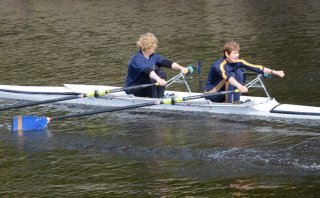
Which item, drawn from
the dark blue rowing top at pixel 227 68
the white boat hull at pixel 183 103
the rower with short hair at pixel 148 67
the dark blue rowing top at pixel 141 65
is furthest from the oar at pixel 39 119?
the dark blue rowing top at pixel 141 65

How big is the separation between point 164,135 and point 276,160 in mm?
2924

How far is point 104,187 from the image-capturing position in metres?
12.7

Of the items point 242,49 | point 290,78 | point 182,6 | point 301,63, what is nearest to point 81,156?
point 290,78

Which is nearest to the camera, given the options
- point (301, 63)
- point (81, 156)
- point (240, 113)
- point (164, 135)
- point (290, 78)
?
point (81, 156)

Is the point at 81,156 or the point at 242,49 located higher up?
the point at 242,49

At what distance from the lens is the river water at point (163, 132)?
12.7 meters

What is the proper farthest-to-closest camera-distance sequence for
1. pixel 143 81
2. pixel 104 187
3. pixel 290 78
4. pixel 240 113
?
pixel 290 78 < pixel 143 81 < pixel 240 113 < pixel 104 187

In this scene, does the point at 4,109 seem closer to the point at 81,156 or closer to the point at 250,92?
the point at 81,156

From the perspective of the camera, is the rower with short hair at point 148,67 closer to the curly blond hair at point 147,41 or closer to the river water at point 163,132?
the curly blond hair at point 147,41

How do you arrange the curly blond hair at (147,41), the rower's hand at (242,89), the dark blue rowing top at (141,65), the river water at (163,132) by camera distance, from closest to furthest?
the river water at (163,132) < the rower's hand at (242,89) < the curly blond hair at (147,41) < the dark blue rowing top at (141,65)

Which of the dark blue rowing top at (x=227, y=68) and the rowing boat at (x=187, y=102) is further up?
the dark blue rowing top at (x=227, y=68)

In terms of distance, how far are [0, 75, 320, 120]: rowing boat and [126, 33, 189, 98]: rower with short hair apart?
0.27 meters

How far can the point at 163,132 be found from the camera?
16.0 m

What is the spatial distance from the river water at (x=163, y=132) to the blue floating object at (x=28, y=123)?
19cm
